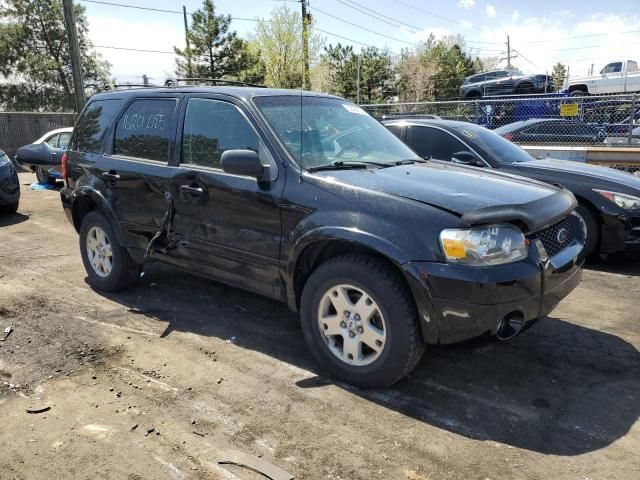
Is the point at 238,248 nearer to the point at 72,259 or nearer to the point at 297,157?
the point at 297,157

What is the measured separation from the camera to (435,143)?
6.71m

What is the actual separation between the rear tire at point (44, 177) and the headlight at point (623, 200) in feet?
37.9

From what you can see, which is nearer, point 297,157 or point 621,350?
point 297,157

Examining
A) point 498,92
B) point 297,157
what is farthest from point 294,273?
point 498,92

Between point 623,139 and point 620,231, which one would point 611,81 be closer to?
point 623,139

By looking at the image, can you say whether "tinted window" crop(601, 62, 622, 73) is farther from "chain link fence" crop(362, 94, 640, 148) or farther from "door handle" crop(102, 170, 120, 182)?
"door handle" crop(102, 170, 120, 182)

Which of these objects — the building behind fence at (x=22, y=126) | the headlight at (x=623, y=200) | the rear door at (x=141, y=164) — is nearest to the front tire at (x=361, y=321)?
the rear door at (x=141, y=164)

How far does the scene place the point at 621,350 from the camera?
150 inches

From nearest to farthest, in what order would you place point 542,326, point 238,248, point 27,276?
point 238,248, point 542,326, point 27,276

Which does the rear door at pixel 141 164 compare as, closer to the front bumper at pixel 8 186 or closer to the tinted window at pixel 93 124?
the tinted window at pixel 93 124

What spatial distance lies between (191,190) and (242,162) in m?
0.76

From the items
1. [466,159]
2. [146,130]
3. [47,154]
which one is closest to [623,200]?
[466,159]

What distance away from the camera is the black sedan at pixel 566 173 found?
564cm

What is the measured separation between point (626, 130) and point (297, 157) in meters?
11.0
